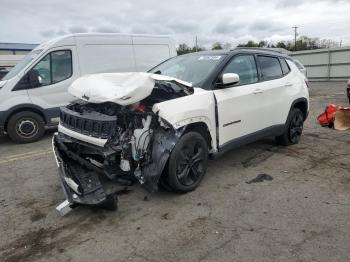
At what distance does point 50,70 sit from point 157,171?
18.0 ft

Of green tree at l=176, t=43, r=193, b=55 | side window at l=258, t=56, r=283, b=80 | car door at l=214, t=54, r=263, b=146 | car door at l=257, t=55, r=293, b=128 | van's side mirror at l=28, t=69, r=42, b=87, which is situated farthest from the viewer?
Answer: green tree at l=176, t=43, r=193, b=55

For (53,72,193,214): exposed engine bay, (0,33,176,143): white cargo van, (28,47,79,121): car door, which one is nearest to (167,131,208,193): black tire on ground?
(53,72,193,214): exposed engine bay

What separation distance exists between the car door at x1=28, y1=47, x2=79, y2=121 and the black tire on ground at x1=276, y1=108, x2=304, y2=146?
15.5 ft

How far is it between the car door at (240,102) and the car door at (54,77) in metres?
4.40

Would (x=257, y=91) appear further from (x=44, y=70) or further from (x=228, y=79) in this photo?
(x=44, y=70)

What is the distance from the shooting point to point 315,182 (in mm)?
4973

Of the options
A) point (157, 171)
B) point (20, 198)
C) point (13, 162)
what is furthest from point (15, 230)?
point (13, 162)

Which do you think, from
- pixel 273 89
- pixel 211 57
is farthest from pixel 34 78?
pixel 273 89

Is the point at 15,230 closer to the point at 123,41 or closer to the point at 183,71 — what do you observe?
the point at 183,71

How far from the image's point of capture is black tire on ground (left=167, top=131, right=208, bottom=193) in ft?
14.2

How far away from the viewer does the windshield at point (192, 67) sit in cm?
515

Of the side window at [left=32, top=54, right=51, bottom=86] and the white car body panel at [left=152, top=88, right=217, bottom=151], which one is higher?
the side window at [left=32, top=54, right=51, bottom=86]

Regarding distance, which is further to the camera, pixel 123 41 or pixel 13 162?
pixel 123 41

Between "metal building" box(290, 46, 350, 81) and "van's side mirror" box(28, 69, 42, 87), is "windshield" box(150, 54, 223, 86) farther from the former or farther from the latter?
"metal building" box(290, 46, 350, 81)
